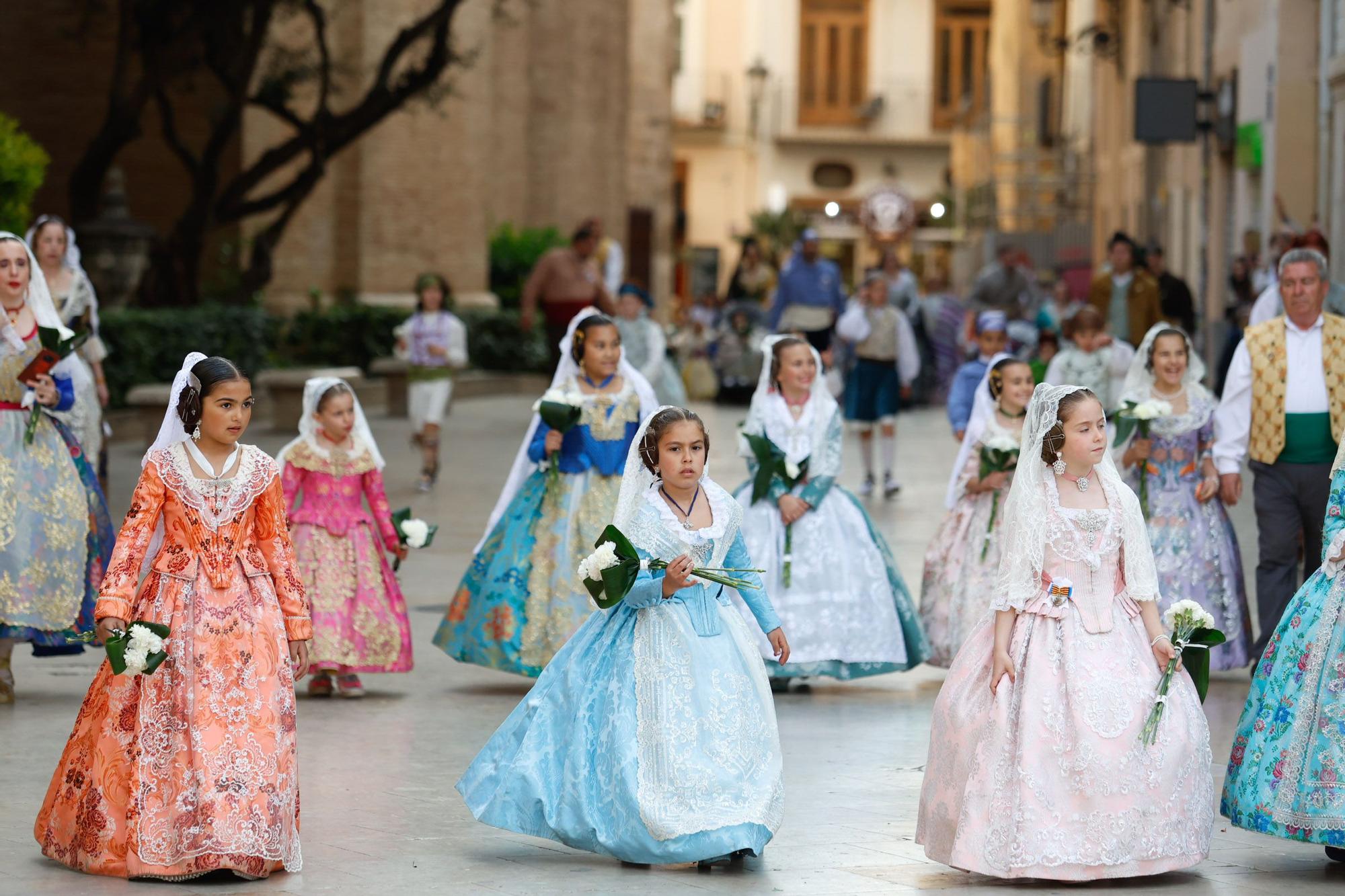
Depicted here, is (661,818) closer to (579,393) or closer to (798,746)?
(798,746)

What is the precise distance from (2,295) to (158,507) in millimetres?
3349

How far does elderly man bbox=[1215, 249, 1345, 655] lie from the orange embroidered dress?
485 centimetres

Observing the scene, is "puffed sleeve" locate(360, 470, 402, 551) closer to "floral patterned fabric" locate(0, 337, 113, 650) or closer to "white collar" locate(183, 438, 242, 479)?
"floral patterned fabric" locate(0, 337, 113, 650)

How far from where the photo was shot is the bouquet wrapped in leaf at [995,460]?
33.1 ft

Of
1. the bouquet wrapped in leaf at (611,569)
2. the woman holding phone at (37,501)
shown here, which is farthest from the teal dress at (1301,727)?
the woman holding phone at (37,501)

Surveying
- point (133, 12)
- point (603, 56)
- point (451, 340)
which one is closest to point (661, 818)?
point (451, 340)

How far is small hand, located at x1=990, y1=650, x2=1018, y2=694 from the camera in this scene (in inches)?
256

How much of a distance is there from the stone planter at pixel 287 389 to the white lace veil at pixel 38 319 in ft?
40.0

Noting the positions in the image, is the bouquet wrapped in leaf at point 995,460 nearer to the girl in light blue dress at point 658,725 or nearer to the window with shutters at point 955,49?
the girl in light blue dress at point 658,725

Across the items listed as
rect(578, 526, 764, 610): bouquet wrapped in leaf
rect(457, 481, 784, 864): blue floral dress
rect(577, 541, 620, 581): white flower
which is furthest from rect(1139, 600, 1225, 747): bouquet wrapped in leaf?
rect(577, 541, 620, 581): white flower

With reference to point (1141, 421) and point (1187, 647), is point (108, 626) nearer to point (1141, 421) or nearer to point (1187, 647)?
point (1187, 647)

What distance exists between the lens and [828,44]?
222 ft

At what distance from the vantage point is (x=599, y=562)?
659 centimetres

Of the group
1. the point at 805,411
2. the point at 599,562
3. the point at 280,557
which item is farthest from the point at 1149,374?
the point at 280,557
